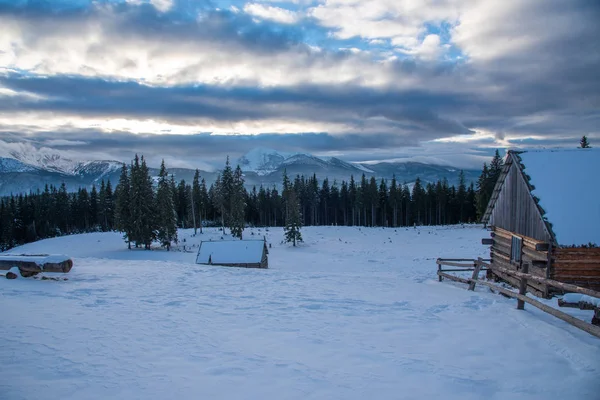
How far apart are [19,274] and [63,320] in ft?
22.8

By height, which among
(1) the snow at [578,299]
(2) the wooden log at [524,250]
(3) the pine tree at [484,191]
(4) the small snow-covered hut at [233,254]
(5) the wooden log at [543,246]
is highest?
(3) the pine tree at [484,191]

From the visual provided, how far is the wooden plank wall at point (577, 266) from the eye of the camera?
15195 millimetres

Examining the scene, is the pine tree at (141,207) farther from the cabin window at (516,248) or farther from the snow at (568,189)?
the snow at (568,189)

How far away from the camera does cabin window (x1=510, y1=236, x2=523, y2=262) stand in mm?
18297

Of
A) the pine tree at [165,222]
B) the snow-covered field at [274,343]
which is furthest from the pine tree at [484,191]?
the snow-covered field at [274,343]

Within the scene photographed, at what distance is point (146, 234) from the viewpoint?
48.3 metres

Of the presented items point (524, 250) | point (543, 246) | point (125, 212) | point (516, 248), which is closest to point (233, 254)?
point (516, 248)

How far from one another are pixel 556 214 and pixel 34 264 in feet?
68.8

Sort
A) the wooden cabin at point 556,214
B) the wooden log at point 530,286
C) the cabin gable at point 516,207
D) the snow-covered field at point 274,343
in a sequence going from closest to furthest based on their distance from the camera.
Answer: the snow-covered field at point 274,343
the wooden cabin at point 556,214
the wooden log at point 530,286
the cabin gable at point 516,207

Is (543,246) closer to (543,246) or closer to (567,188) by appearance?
(543,246)

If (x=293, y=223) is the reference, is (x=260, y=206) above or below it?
above

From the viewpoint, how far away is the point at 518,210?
58.9ft

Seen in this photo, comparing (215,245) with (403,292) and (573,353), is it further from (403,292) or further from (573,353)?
(573,353)

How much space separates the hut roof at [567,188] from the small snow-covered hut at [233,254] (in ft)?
64.8
